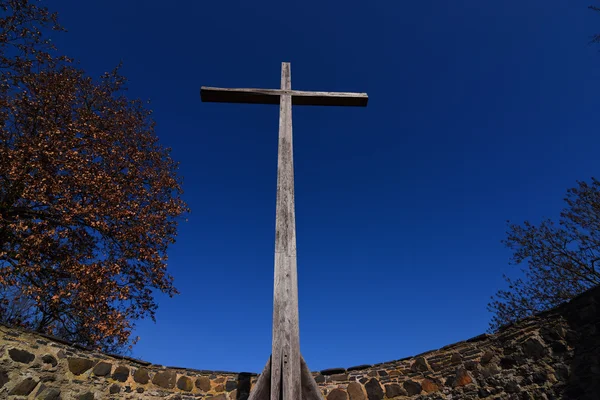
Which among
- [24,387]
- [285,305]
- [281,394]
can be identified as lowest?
[281,394]

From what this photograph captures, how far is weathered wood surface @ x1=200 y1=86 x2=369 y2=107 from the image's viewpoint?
4359 mm

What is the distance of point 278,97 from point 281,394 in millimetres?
3372

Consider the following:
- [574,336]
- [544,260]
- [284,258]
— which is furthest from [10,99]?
[544,260]

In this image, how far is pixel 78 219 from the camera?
9391mm

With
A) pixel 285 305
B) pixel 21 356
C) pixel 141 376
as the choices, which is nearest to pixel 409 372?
pixel 285 305

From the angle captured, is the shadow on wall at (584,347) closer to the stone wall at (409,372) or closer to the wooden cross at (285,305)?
the stone wall at (409,372)

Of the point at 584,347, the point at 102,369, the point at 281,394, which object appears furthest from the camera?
the point at 102,369

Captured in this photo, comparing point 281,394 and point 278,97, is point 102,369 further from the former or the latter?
point 278,97

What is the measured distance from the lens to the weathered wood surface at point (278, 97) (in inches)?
172

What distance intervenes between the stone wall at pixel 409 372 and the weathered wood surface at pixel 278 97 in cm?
370

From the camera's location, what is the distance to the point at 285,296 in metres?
2.79

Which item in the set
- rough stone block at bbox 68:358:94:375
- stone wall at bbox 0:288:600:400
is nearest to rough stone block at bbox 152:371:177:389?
stone wall at bbox 0:288:600:400

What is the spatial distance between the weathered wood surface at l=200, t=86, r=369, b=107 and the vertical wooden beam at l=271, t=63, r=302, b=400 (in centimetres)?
98

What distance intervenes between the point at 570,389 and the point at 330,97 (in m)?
4.43
